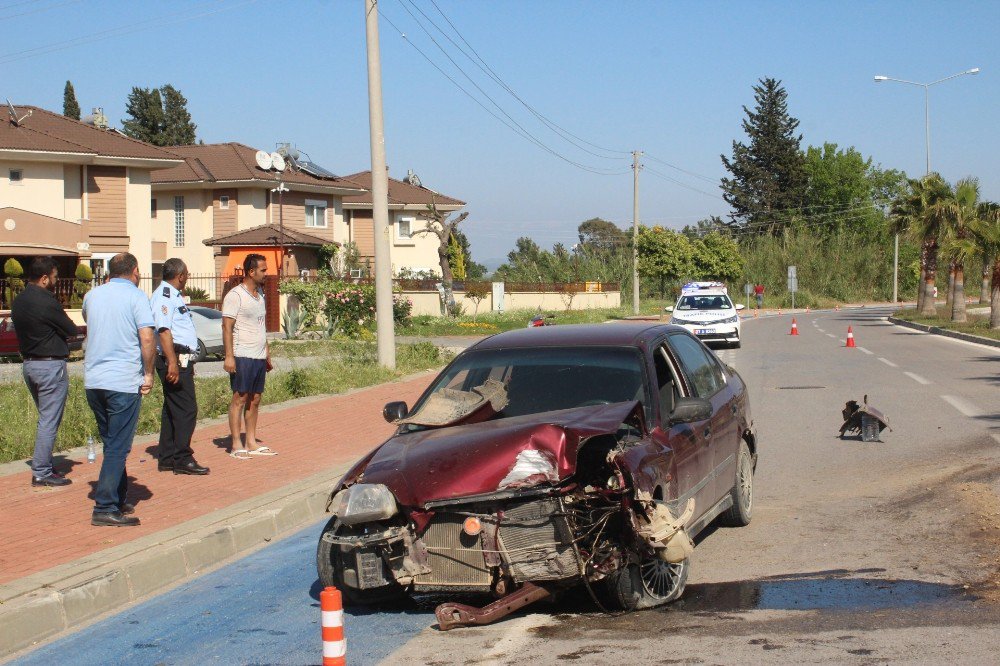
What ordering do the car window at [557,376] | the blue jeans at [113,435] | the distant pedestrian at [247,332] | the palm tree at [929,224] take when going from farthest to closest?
the palm tree at [929,224] → the distant pedestrian at [247,332] → the blue jeans at [113,435] → the car window at [557,376]

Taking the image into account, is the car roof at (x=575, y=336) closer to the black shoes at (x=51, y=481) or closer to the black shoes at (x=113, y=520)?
the black shoes at (x=113, y=520)

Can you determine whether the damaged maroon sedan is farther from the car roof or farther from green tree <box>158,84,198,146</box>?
green tree <box>158,84,198,146</box>

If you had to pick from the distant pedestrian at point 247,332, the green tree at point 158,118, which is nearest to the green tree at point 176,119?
the green tree at point 158,118

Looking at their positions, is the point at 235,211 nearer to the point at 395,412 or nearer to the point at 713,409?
the point at 395,412

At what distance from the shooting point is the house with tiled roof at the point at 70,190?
34.6m

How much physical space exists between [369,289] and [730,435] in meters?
26.6

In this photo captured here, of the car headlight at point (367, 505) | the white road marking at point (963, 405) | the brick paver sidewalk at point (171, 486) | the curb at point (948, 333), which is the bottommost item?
the curb at point (948, 333)

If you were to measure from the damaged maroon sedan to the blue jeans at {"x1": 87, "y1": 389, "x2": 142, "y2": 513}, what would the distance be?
2.26m

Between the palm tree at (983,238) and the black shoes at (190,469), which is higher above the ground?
the palm tree at (983,238)

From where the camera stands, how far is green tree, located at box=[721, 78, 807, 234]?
97.1 m

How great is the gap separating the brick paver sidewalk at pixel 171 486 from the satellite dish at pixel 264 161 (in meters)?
26.4

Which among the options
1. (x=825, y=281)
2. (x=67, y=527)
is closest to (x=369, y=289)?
(x=67, y=527)

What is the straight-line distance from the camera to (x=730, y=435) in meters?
7.64

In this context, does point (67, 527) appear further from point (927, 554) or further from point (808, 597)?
point (927, 554)
